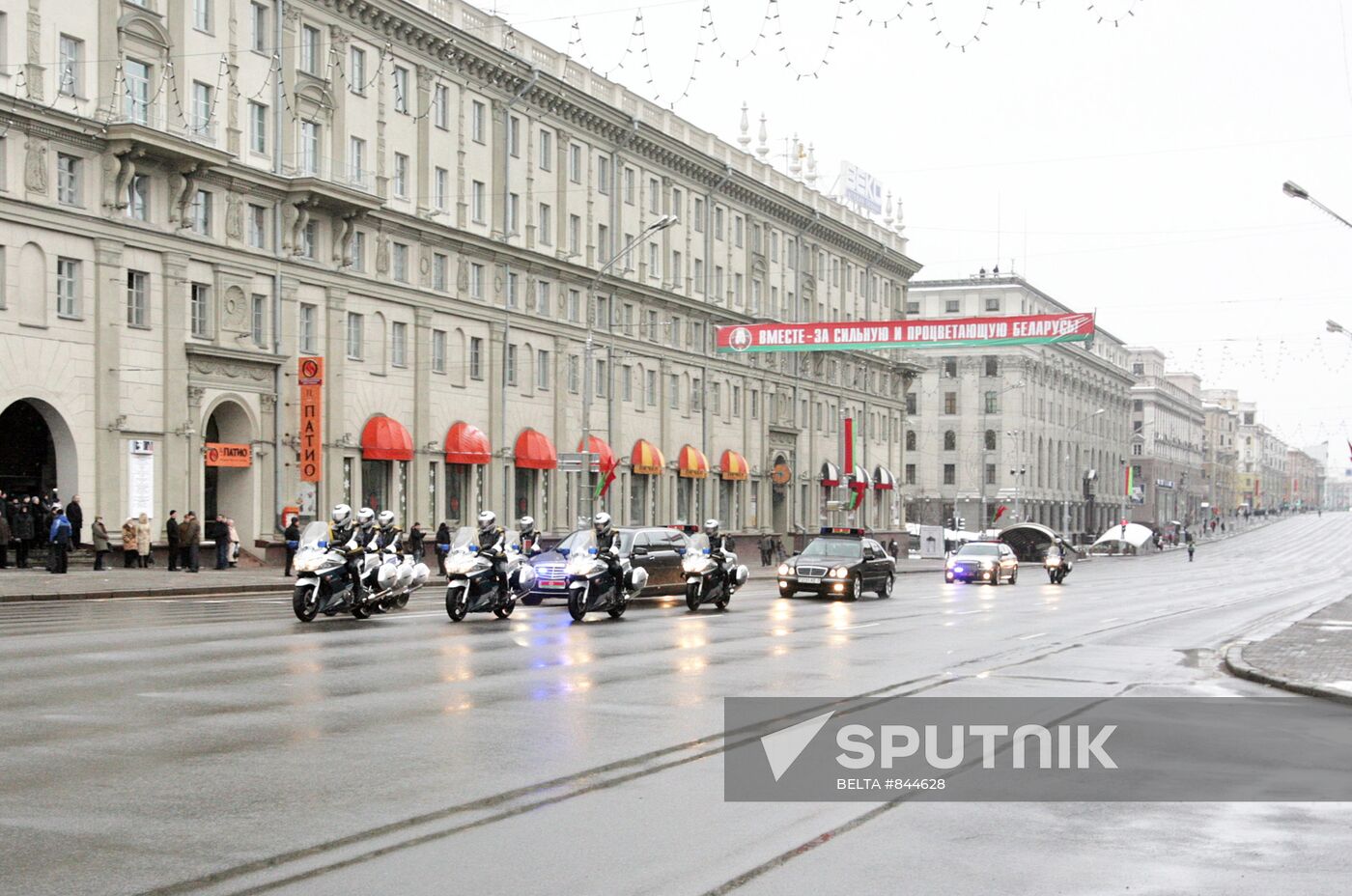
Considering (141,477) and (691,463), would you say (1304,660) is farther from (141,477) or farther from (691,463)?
(691,463)

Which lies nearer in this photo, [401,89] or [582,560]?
[582,560]

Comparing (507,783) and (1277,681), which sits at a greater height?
(507,783)

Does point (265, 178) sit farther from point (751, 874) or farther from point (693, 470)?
point (751, 874)

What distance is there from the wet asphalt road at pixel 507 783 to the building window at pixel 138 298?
2125cm

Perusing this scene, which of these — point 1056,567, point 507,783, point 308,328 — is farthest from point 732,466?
point 507,783

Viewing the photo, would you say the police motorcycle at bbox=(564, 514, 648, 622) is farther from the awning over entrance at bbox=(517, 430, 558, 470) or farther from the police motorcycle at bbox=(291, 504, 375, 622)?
the awning over entrance at bbox=(517, 430, 558, 470)

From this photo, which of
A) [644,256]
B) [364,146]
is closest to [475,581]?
[364,146]

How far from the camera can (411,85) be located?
5203 centimetres

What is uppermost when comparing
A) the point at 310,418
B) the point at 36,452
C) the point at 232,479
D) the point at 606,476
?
the point at 310,418

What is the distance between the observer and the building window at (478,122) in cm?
5527

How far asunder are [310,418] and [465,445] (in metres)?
9.67

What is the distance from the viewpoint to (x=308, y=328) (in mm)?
47312

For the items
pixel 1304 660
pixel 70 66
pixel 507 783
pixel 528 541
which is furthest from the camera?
pixel 70 66

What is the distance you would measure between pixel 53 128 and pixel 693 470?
37.7 meters
